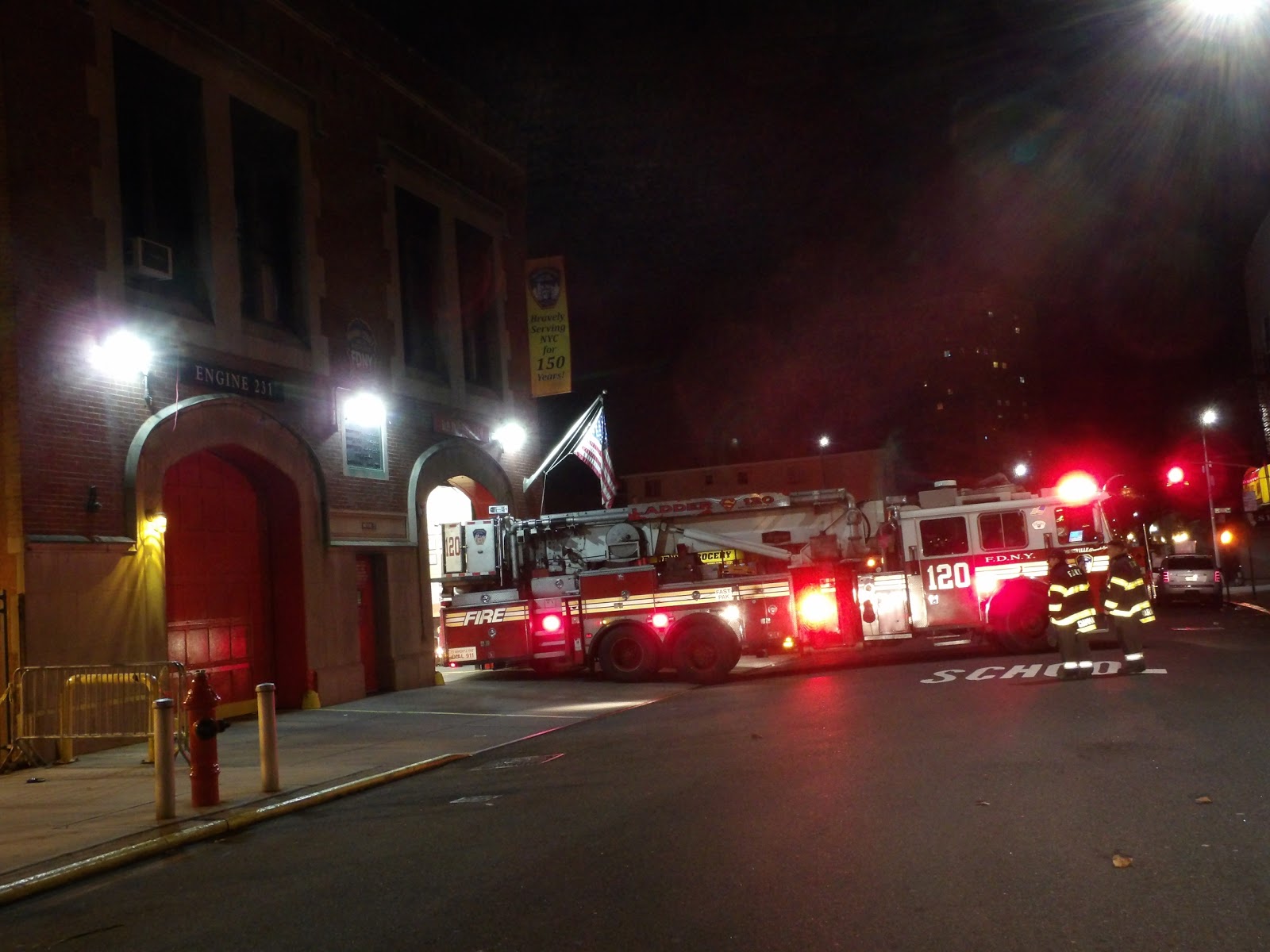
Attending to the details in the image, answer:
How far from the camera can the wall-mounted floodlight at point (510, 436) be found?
23344 mm

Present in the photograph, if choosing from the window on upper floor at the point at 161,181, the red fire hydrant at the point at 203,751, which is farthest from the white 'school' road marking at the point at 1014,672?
the window on upper floor at the point at 161,181

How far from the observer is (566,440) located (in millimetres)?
23328

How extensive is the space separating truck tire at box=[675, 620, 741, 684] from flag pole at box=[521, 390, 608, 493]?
5942 mm

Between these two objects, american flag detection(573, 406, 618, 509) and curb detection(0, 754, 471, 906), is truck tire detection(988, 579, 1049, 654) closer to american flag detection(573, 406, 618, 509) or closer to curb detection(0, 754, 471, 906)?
american flag detection(573, 406, 618, 509)

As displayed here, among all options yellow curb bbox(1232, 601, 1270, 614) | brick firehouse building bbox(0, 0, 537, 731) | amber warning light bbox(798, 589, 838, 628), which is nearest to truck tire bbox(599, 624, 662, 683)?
amber warning light bbox(798, 589, 838, 628)

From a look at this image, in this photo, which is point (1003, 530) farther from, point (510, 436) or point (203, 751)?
point (203, 751)

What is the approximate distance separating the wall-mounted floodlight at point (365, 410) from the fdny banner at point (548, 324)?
15.9ft

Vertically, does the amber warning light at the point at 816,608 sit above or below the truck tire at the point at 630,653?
above

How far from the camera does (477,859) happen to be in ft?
22.3

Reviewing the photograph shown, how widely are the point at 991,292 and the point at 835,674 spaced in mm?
155893

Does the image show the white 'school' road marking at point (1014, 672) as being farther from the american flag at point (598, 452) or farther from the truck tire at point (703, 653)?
the american flag at point (598, 452)

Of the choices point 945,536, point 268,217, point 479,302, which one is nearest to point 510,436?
point 479,302

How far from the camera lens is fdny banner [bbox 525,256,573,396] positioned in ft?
76.7

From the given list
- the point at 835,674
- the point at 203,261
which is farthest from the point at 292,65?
the point at 835,674
